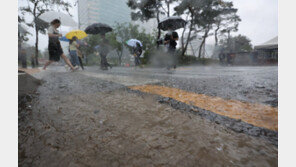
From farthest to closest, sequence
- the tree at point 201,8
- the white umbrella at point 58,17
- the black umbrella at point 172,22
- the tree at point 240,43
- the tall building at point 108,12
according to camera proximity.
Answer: the tree at point 240,43 < the tall building at point 108,12 < the tree at point 201,8 < the black umbrella at point 172,22 < the white umbrella at point 58,17

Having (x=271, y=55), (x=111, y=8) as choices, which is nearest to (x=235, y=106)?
(x=271, y=55)

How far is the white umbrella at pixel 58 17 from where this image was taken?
218 inches

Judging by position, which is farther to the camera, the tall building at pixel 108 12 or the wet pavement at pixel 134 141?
the tall building at pixel 108 12

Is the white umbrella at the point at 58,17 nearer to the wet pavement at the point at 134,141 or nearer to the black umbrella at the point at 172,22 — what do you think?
the black umbrella at the point at 172,22

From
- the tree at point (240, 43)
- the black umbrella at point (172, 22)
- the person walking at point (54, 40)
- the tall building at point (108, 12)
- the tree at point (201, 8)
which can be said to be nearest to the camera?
the person walking at point (54, 40)

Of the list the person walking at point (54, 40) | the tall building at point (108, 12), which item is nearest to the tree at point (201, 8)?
the person walking at point (54, 40)

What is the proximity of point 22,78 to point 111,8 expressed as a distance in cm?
3094

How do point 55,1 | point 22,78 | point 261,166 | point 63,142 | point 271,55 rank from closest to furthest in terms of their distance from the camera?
point 261,166
point 63,142
point 22,78
point 55,1
point 271,55

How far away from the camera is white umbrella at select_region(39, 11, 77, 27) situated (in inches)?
218

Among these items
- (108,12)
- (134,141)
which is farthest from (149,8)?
(108,12)

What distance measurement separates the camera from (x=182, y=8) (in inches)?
473

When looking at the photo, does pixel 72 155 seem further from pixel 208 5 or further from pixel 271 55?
pixel 271 55

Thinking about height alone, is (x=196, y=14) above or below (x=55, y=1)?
above

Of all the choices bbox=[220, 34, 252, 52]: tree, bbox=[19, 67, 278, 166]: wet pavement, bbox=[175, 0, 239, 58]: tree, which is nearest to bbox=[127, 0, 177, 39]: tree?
bbox=[175, 0, 239, 58]: tree
